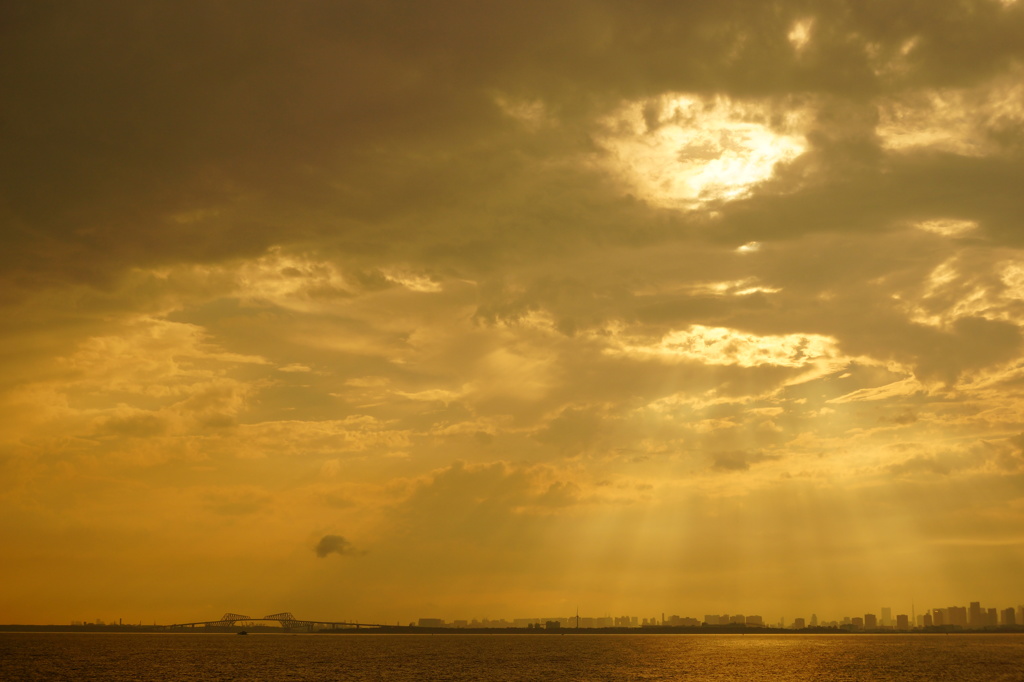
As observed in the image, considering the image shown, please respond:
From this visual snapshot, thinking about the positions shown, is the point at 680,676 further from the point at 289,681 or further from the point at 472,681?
the point at 289,681

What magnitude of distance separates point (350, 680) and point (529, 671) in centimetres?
4315

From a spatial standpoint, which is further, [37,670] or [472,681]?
[37,670]

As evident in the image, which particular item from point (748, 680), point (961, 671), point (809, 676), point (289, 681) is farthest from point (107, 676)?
point (961, 671)

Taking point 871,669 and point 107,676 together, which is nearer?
point 107,676

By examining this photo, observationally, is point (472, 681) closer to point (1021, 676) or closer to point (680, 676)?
point (680, 676)

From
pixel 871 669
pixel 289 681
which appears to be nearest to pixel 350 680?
pixel 289 681

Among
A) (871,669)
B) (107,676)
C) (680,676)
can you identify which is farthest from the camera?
(871,669)

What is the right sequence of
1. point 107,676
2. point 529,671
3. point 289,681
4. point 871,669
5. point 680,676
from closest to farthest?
1. point 289,681
2. point 107,676
3. point 680,676
4. point 529,671
5. point 871,669

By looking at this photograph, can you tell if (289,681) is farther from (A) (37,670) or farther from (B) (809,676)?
(B) (809,676)

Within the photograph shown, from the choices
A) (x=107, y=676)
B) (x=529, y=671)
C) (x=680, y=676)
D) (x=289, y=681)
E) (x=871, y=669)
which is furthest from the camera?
(x=871, y=669)

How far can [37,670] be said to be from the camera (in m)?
169

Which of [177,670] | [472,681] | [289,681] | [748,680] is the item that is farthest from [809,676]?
[177,670]

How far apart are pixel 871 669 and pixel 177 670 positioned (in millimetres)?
154322

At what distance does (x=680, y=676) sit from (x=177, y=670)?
347 ft
